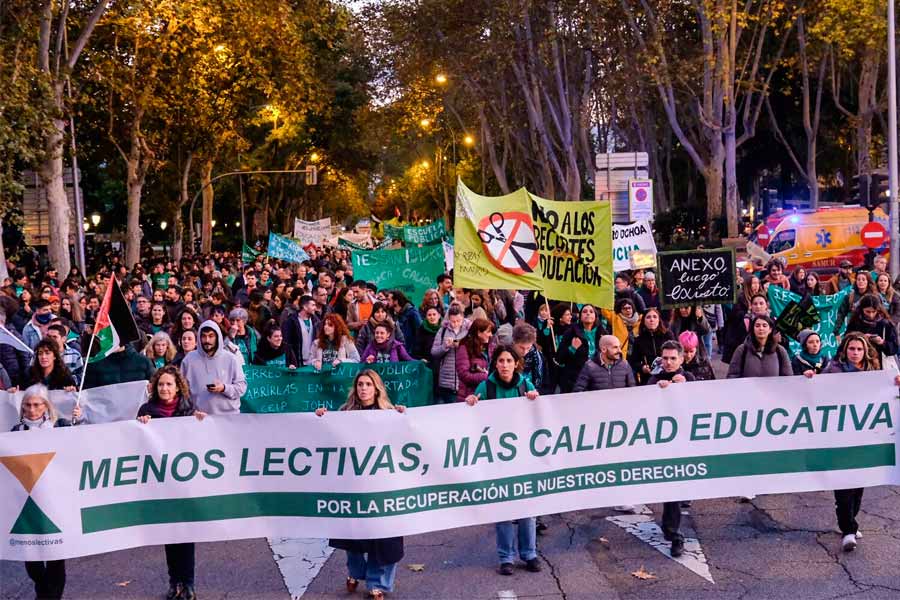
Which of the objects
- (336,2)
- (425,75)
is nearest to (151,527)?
(336,2)

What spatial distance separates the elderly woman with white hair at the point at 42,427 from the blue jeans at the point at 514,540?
2502 mm

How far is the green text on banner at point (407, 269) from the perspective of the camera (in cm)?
1586

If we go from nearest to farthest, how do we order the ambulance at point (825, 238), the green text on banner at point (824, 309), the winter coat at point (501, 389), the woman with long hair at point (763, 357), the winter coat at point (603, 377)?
1. the winter coat at point (501, 389)
2. the winter coat at point (603, 377)
3. the woman with long hair at point (763, 357)
4. the green text on banner at point (824, 309)
5. the ambulance at point (825, 238)

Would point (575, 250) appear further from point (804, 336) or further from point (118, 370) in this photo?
point (118, 370)

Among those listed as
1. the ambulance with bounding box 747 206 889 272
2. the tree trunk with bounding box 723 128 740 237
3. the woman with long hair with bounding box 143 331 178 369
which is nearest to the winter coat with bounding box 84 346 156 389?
the woman with long hair with bounding box 143 331 178 369

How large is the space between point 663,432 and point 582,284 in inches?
115

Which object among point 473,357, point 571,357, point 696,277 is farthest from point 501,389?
point 696,277

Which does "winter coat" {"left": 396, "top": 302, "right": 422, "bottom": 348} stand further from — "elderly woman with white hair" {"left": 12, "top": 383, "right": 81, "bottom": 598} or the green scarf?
"elderly woman with white hair" {"left": 12, "top": 383, "right": 81, "bottom": 598}

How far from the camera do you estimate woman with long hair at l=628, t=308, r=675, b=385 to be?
33.2 ft

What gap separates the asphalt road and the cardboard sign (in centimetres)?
399

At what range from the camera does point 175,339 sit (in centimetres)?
1058

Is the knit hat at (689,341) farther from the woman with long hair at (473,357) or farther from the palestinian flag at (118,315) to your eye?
the palestinian flag at (118,315)

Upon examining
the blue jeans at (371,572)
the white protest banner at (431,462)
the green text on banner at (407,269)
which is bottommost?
the blue jeans at (371,572)

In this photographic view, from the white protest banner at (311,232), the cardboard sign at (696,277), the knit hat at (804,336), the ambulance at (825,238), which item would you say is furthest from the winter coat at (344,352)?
the white protest banner at (311,232)
